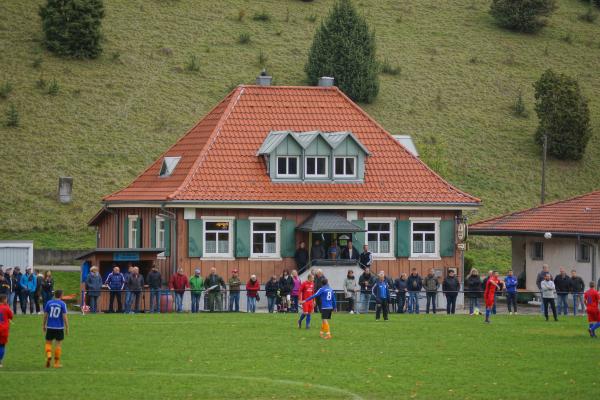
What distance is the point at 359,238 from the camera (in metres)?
47.8

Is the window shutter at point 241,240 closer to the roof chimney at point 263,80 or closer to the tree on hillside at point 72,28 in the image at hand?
the roof chimney at point 263,80

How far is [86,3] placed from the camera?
3376 inches

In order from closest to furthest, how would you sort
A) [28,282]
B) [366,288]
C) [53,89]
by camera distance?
[28,282]
[366,288]
[53,89]

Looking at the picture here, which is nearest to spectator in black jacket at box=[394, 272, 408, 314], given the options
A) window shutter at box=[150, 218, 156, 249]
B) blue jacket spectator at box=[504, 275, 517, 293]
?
blue jacket spectator at box=[504, 275, 517, 293]

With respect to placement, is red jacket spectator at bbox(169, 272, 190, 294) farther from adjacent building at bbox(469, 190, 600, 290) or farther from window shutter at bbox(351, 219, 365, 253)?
adjacent building at bbox(469, 190, 600, 290)

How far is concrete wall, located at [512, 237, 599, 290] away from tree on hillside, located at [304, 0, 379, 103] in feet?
114

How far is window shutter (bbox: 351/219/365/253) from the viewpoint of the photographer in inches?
1870

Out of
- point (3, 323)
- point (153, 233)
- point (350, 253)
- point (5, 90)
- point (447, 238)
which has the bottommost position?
point (3, 323)

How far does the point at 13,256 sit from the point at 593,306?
2287 cm

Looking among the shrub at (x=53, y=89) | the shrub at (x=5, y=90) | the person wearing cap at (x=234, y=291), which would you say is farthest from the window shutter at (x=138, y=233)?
the shrub at (x=53, y=89)

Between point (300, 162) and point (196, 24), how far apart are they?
162 feet

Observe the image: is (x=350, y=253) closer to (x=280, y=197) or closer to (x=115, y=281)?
(x=280, y=197)

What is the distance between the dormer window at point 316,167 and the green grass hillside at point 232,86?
1705 centimetres

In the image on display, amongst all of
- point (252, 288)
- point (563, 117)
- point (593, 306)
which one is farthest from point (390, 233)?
point (563, 117)
